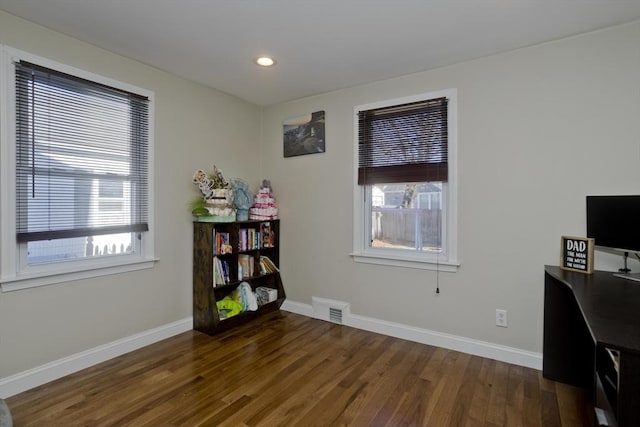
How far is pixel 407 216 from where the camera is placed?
3.15 meters

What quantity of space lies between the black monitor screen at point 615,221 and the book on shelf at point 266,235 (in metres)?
2.92

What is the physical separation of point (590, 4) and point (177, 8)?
253 centimetres

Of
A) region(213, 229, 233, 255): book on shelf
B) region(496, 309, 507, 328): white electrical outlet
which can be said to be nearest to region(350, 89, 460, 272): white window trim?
region(496, 309, 507, 328): white electrical outlet

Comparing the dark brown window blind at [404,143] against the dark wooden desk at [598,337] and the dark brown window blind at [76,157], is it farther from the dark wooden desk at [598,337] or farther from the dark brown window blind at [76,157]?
the dark brown window blind at [76,157]

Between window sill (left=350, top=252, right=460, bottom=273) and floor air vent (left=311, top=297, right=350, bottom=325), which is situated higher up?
window sill (left=350, top=252, right=460, bottom=273)

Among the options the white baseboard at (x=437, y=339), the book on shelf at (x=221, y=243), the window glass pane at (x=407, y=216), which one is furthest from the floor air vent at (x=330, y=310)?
the book on shelf at (x=221, y=243)

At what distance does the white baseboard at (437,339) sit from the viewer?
254 centimetres

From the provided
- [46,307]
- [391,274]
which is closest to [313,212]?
[391,274]

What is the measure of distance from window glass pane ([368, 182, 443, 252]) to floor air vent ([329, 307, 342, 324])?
81cm

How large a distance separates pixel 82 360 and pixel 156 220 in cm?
121

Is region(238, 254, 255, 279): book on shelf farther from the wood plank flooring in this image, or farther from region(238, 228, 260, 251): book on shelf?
the wood plank flooring

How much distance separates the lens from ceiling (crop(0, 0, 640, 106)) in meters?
1.99

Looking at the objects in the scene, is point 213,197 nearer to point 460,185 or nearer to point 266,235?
point 266,235

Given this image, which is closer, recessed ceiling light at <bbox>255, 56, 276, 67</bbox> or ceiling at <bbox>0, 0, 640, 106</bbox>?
ceiling at <bbox>0, 0, 640, 106</bbox>
